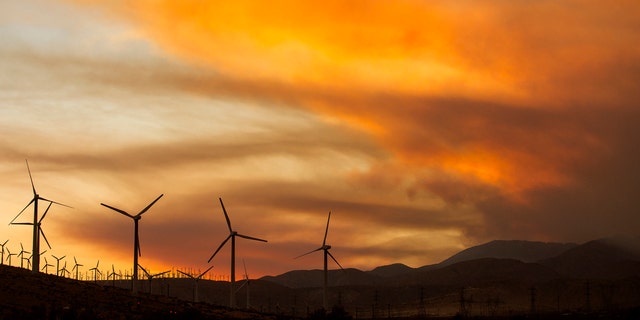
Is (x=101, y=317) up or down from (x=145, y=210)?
down

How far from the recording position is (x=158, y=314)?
558 feet

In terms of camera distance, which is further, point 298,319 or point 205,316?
point 298,319

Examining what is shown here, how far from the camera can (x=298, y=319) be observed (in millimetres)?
194000

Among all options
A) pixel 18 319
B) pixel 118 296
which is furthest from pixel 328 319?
pixel 18 319

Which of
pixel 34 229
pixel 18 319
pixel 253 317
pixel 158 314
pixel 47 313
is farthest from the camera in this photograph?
pixel 34 229

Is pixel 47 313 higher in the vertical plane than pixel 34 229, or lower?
lower

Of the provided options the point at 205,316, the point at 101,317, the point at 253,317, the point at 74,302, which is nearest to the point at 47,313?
the point at 101,317

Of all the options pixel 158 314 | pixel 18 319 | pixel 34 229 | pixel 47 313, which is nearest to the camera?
pixel 18 319

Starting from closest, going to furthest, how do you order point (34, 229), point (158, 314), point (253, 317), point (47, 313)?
point (47, 313) → point (158, 314) → point (253, 317) → point (34, 229)

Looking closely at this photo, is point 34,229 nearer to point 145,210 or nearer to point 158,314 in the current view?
point 145,210

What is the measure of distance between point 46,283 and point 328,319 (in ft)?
191

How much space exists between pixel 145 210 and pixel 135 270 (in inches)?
514

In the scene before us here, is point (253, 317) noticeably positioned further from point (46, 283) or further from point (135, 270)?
point (46, 283)

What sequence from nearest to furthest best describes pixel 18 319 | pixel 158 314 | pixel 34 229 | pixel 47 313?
1. pixel 18 319
2. pixel 47 313
3. pixel 158 314
4. pixel 34 229
